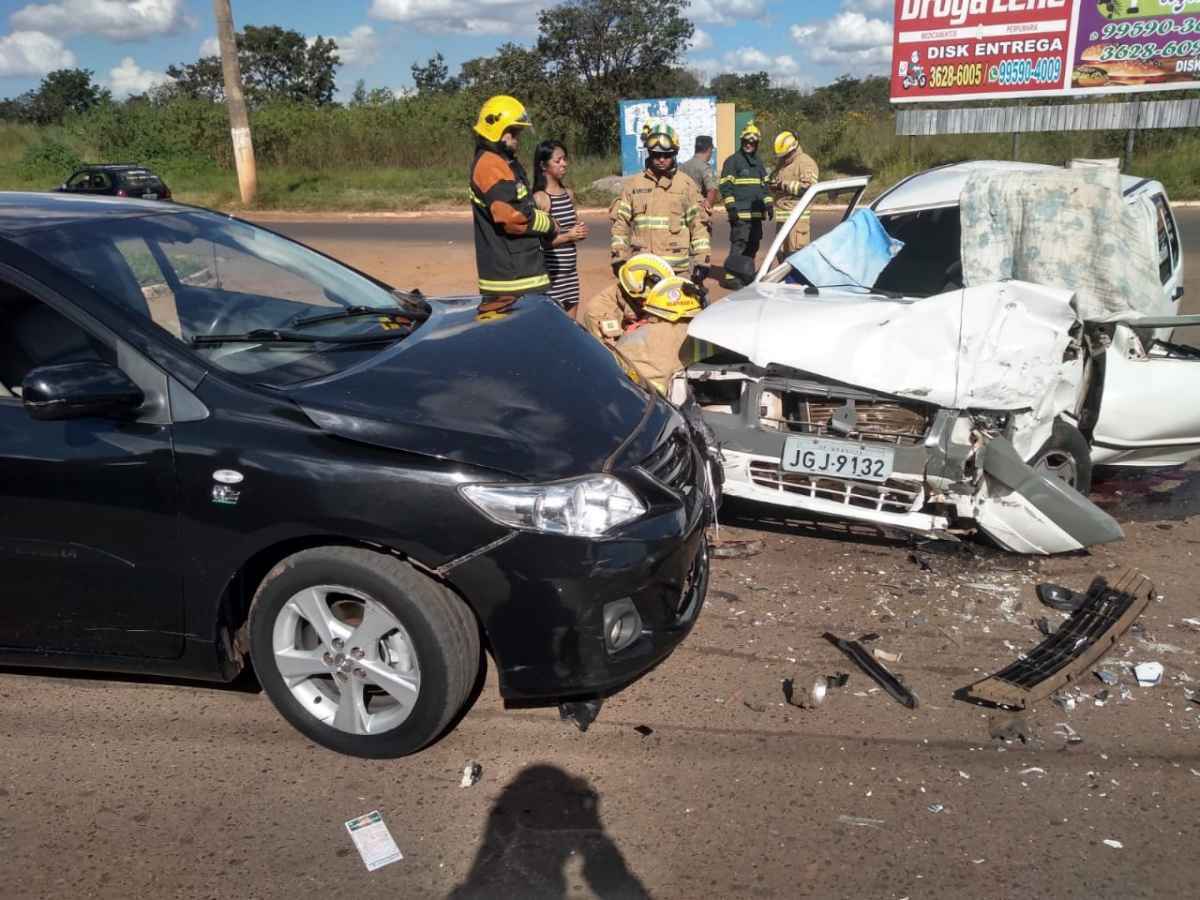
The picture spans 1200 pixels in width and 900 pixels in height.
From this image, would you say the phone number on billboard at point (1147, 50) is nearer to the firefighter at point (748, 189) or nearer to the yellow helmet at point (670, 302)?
the firefighter at point (748, 189)

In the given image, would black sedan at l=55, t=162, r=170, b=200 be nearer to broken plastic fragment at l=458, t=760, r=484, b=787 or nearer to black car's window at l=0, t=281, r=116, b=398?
black car's window at l=0, t=281, r=116, b=398

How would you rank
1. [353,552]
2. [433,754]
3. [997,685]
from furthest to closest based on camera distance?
[997,685], [433,754], [353,552]

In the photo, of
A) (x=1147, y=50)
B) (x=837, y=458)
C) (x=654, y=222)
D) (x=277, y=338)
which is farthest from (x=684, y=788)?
(x=1147, y=50)

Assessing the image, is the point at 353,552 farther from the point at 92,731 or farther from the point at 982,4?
the point at 982,4

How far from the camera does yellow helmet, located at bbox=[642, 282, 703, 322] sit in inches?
202

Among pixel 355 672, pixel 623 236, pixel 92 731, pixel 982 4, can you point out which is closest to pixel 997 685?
pixel 355 672

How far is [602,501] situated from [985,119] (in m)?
22.9

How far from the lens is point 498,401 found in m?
3.16

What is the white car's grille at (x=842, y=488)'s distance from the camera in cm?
420

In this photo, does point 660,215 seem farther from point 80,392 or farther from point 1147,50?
point 1147,50

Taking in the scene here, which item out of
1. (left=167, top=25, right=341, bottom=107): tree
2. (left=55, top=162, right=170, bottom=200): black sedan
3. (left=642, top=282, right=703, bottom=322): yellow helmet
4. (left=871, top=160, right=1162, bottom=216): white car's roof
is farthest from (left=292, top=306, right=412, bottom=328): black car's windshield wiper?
(left=167, top=25, right=341, bottom=107): tree

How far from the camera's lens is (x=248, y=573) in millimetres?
3039

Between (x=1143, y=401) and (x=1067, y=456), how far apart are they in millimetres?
483

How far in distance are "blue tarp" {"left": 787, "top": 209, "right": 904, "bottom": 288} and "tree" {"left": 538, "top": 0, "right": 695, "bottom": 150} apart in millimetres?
29964
